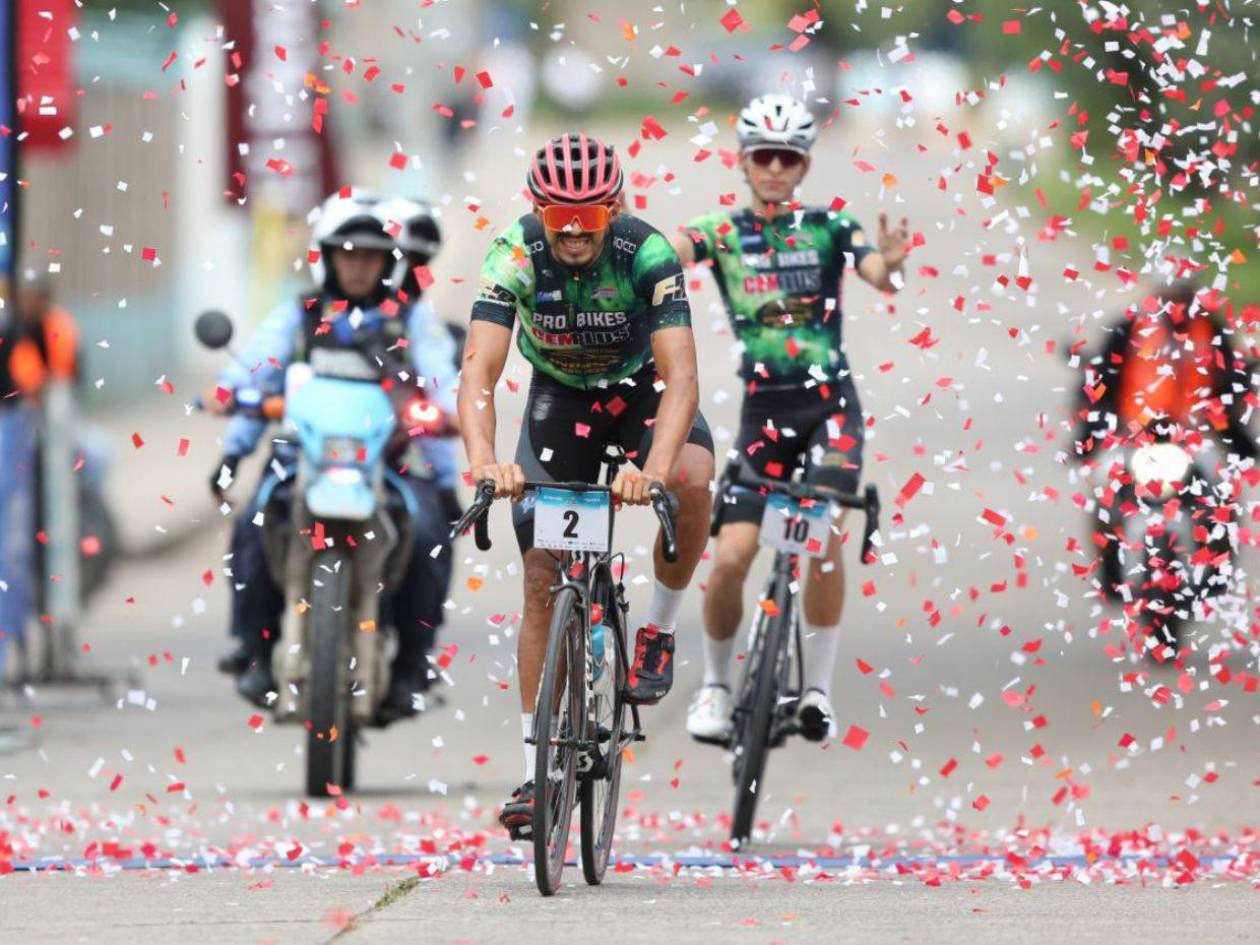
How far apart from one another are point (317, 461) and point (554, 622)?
306 cm

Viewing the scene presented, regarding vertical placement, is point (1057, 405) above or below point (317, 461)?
above

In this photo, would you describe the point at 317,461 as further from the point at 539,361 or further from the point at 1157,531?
the point at 1157,531

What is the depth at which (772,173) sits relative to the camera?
9.45m

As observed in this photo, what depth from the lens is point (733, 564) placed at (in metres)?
9.55

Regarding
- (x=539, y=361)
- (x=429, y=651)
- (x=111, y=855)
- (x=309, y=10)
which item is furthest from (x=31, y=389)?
(x=309, y=10)

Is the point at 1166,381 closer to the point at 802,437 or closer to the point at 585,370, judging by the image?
the point at 802,437

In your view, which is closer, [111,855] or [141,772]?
[111,855]

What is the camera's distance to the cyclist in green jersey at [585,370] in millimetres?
7582

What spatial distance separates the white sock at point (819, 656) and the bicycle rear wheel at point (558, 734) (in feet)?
6.93

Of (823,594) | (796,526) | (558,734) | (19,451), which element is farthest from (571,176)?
(19,451)

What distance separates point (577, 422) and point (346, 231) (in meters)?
2.62

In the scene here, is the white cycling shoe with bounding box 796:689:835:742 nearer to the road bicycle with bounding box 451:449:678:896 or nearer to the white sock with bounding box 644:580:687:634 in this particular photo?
the white sock with bounding box 644:580:687:634

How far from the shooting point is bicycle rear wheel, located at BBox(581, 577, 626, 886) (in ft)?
25.2

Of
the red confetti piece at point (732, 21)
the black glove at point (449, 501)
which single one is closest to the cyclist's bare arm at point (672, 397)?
the red confetti piece at point (732, 21)
